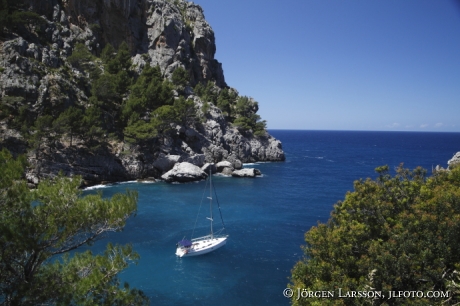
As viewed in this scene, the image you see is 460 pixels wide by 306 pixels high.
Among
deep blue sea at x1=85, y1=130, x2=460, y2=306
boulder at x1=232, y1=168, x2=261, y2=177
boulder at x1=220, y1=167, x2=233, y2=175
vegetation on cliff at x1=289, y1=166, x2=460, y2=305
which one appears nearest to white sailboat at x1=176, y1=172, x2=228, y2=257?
deep blue sea at x1=85, y1=130, x2=460, y2=306

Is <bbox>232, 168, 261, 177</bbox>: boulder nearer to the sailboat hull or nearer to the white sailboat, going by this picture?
the white sailboat

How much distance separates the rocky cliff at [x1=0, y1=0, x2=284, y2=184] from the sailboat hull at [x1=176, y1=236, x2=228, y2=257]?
2972 cm

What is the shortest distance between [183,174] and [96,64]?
35.4 meters

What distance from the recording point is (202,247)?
2844 cm

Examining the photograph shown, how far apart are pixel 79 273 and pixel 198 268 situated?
15.9 m

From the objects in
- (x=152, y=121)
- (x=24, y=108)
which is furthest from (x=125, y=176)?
(x=24, y=108)

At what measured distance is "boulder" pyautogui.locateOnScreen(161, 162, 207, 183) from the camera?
2223 inches

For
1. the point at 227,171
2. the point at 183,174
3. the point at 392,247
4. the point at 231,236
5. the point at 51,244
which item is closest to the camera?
the point at 51,244

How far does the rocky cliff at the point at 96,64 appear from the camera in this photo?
162ft

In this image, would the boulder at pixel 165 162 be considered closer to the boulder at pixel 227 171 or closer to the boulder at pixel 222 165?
the boulder at pixel 222 165

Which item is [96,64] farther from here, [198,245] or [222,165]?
[198,245]

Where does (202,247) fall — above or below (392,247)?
below

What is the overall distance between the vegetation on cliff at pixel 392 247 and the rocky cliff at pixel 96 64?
148 feet

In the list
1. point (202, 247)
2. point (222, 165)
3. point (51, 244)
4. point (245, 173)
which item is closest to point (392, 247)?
point (51, 244)
